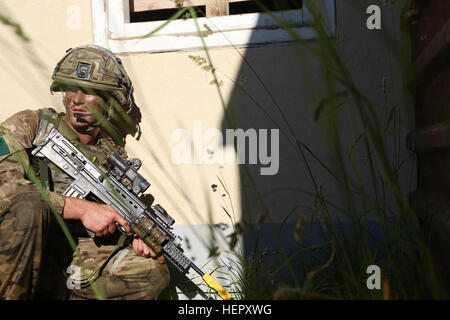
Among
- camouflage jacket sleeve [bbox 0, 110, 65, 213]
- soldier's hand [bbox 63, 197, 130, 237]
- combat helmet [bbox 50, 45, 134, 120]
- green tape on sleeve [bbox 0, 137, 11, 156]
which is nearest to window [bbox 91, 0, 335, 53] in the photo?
combat helmet [bbox 50, 45, 134, 120]

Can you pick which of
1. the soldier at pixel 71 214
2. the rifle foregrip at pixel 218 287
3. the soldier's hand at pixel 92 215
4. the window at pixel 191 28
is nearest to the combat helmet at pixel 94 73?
the soldier at pixel 71 214

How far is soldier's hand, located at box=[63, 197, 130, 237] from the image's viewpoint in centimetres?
188

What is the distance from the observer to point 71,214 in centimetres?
187

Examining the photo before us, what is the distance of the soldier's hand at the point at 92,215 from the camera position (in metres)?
1.88

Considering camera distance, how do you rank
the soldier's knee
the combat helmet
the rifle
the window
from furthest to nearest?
1. the window
2. the combat helmet
3. the rifle
4. the soldier's knee

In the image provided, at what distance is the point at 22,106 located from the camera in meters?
2.54

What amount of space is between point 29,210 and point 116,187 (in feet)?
1.51

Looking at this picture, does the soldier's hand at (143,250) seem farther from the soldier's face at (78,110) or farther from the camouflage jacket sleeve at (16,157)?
the soldier's face at (78,110)

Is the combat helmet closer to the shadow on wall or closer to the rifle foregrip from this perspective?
the shadow on wall

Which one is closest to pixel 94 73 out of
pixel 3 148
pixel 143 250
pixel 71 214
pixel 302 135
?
pixel 3 148

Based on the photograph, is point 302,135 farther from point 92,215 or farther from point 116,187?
point 92,215

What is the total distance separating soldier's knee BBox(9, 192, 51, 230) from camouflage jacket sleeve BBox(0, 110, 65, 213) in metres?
0.05
